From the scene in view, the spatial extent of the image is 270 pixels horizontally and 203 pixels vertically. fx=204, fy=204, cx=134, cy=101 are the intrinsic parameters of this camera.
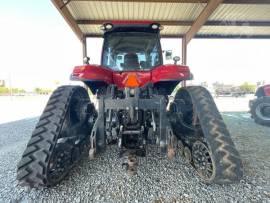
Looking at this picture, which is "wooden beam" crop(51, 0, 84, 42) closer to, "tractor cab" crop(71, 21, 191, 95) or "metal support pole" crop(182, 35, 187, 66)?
"tractor cab" crop(71, 21, 191, 95)

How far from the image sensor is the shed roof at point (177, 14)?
6.21m

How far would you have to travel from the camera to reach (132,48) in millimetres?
3371

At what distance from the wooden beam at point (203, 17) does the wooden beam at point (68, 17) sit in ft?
13.9

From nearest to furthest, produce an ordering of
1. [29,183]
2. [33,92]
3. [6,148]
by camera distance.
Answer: [29,183] < [6,148] < [33,92]

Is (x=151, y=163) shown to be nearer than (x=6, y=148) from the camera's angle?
Yes

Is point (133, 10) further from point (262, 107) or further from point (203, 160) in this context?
point (203, 160)

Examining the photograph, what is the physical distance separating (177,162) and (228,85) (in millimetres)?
25643

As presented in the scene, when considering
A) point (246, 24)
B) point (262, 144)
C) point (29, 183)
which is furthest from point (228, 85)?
point (29, 183)

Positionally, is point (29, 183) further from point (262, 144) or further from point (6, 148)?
point (262, 144)

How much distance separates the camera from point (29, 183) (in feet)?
6.13

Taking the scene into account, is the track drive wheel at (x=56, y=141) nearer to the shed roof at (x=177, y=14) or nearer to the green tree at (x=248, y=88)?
the shed roof at (x=177, y=14)

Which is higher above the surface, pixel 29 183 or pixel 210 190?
pixel 29 183

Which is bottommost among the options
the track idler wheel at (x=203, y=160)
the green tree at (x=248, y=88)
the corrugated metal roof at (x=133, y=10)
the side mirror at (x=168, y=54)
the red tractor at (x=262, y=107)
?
the track idler wheel at (x=203, y=160)

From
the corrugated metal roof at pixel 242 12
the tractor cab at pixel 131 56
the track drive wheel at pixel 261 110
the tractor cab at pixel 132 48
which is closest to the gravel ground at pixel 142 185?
the tractor cab at pixel 131 56
